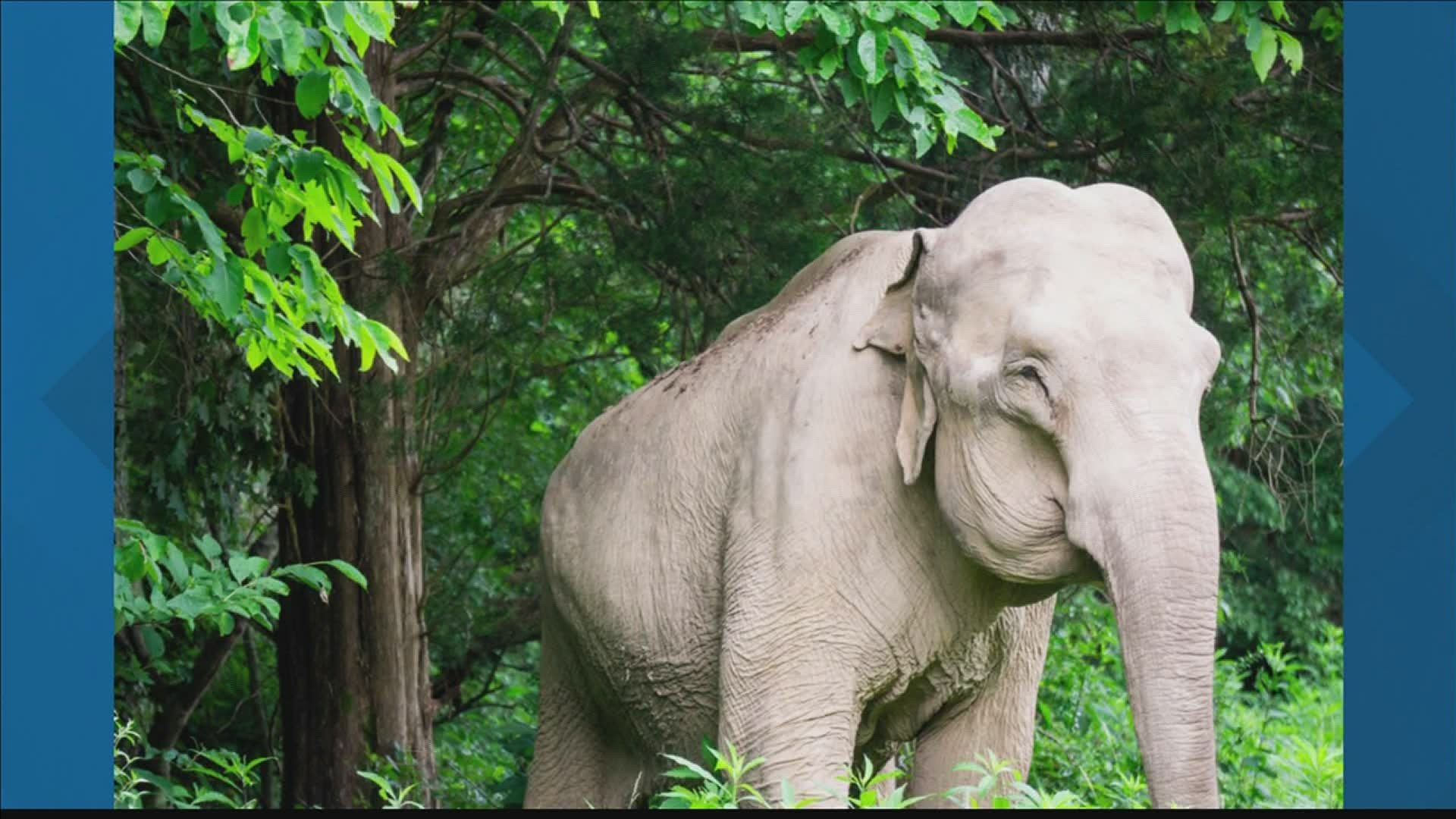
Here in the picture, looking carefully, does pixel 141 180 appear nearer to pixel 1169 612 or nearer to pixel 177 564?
pixel 177 564

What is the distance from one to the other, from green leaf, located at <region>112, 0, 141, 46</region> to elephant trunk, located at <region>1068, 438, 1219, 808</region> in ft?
7.60

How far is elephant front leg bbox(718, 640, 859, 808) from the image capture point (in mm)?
5195

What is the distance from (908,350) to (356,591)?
12.7 ft

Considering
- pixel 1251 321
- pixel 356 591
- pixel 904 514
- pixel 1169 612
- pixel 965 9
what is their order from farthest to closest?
pixel 356 591, pixel 1251 321, pixel 965 9, pixel 904 514, pixel 1169 612

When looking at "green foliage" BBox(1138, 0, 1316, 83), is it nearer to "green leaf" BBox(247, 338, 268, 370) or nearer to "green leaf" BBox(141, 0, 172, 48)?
"green leaf" BBox(247, 338, 268, 370)

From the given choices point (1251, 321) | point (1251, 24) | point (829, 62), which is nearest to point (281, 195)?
point (829, 62)

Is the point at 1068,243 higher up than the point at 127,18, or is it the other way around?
the point at 127,18

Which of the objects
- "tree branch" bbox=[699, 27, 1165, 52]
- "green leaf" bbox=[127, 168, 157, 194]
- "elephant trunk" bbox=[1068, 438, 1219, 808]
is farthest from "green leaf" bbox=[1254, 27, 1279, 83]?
"green leaf" bbox=[127, 168, 157, 194]

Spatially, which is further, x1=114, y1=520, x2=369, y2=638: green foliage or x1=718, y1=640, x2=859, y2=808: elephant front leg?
x1=114, y1=520, x2=369, y2=638: green foliage

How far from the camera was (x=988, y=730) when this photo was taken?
5707 millimetres

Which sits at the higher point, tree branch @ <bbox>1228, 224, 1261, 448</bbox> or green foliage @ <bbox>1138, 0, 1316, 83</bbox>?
green foliage @ <bbox>1138, 0, 1316, 83</bbox>

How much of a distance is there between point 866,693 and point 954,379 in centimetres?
90

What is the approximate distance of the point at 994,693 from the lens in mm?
5746

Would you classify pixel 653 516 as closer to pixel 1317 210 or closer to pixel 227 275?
pixel 227 275
